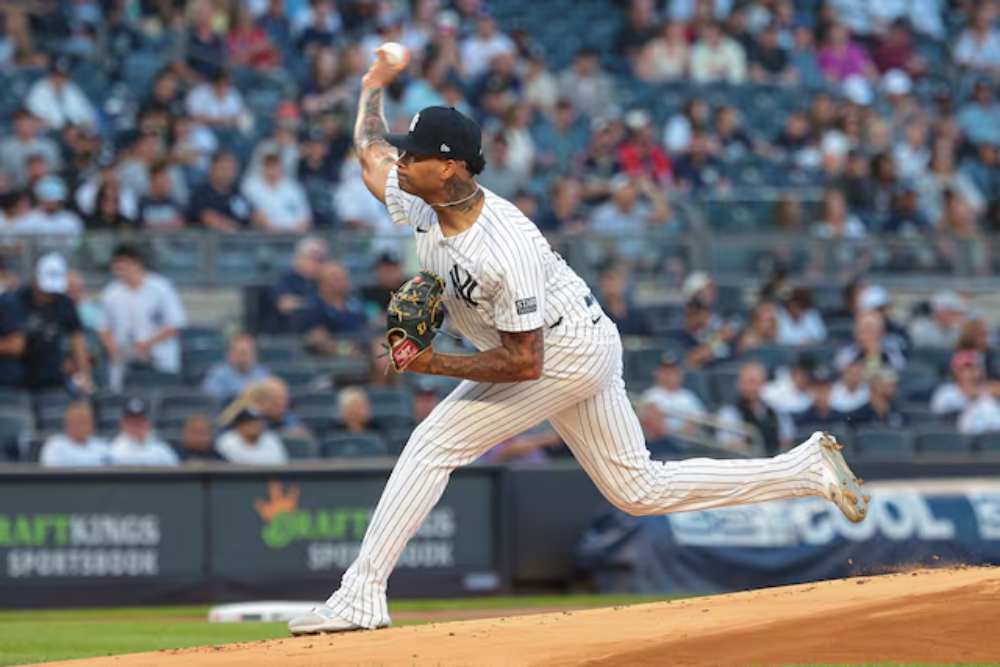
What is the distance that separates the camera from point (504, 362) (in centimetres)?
668

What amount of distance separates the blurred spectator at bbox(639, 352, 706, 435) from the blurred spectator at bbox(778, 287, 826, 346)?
1964 mm

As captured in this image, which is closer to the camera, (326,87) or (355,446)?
(355,446)

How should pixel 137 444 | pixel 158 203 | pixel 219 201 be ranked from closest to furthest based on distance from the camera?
pixel 137 444 < pixel 158 203 < pixel 219 201

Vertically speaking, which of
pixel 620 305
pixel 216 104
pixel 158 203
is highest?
pixel 216 104

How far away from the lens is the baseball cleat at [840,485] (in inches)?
287

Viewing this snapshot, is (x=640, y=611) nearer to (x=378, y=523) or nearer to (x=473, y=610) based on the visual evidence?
(x=378, y=523)

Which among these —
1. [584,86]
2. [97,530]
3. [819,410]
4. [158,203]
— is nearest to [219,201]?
[158,203]

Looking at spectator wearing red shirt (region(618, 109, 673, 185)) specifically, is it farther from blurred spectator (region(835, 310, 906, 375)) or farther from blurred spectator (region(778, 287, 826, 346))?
blurred spectator (region(835, 310, 906, 375))

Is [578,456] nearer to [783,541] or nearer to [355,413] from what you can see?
[783,541]

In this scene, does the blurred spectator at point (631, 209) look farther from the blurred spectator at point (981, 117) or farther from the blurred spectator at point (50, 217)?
the blurred spectator at point (981, 117)

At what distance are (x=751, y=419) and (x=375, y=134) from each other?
7196 mm

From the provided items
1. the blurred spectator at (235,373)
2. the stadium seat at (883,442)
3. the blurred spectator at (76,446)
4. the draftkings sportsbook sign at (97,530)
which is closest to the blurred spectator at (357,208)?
the blurred spectator at (235,373)

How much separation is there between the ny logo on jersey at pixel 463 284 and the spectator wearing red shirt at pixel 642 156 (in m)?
11.0

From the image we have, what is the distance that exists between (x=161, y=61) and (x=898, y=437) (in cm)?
816
